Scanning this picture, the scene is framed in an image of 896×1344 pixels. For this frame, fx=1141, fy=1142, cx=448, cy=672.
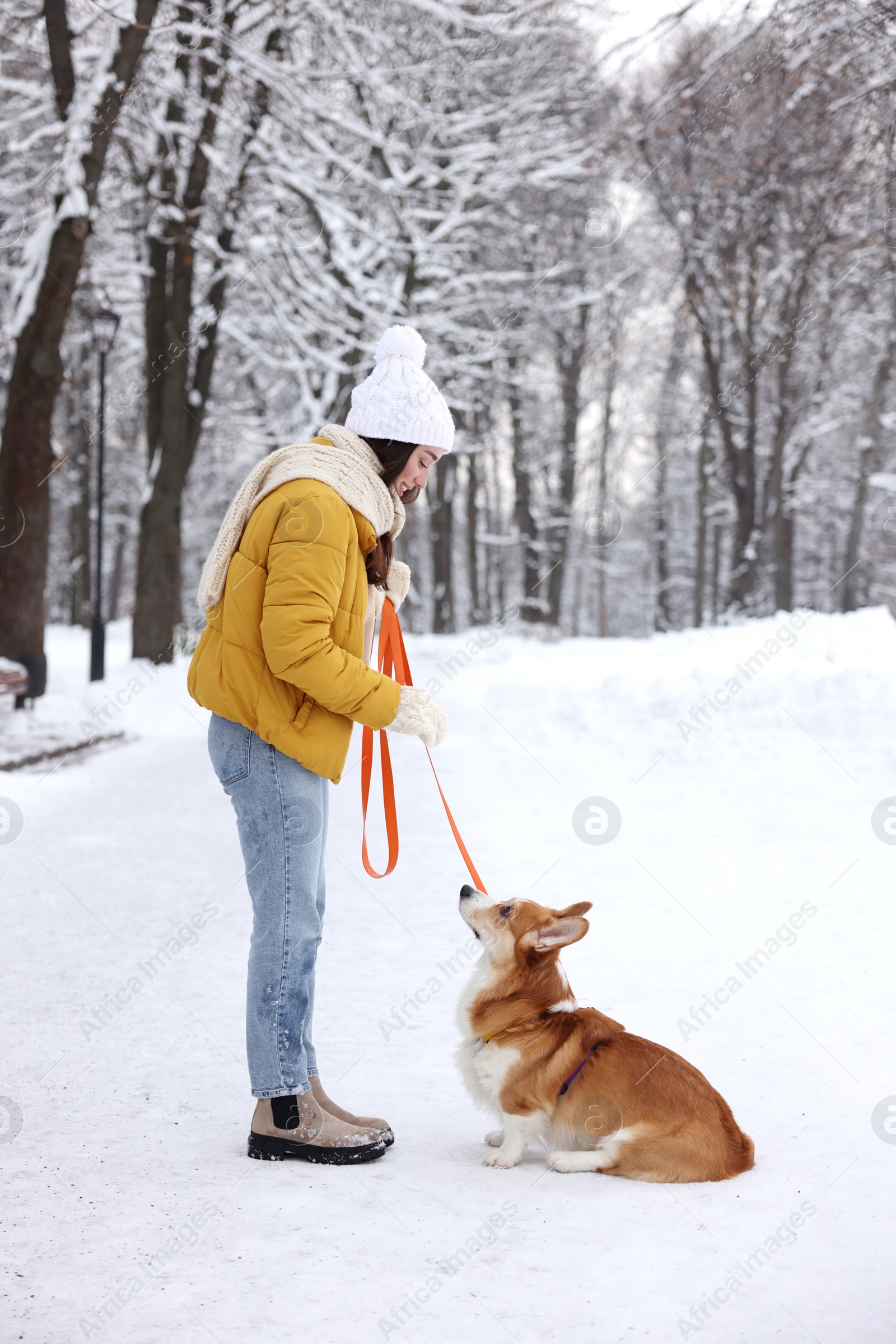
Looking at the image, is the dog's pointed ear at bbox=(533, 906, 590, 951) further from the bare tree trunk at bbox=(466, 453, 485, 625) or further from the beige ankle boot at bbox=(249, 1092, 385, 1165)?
the bare tree trunk at bbox=(466, 453, 485, 625)

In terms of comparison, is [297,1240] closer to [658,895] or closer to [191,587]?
[658,895]

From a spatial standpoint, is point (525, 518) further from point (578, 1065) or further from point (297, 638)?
point (297, 638)

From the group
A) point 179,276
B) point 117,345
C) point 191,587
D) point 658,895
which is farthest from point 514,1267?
point 191,587

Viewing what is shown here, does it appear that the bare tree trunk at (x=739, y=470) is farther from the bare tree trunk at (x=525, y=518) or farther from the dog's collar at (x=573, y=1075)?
the dog's collar at (x=573, y=1075)

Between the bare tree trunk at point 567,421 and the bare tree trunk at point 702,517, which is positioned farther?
the bare tree trunk at point 702,517

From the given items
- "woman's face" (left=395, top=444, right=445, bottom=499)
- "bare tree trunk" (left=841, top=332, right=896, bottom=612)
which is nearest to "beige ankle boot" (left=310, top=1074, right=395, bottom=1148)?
"woman's face" (left=395, top=444, right=445, bottom=499)

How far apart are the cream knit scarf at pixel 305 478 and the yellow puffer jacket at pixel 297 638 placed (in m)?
0.03

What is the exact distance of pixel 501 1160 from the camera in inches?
136

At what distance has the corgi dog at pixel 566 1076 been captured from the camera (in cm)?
333

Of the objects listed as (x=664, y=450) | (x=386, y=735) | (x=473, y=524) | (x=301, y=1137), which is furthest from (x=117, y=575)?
(x=301, y=1137)

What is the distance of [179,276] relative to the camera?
55.0 ft

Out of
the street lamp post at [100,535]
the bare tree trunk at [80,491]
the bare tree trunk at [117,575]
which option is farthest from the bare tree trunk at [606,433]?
the bare tree trunk at [117,575]

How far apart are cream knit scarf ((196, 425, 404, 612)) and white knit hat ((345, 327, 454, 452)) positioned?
0.08 m

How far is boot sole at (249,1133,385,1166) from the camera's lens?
337 centimetres
